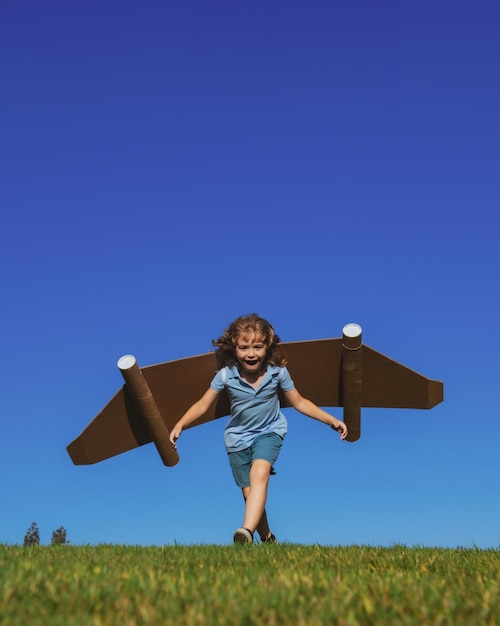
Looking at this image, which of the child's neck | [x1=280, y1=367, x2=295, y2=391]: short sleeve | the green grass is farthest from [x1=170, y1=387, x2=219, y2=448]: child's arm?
the green grass

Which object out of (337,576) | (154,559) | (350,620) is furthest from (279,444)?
(350,620)

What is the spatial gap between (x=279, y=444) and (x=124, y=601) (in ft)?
12.0

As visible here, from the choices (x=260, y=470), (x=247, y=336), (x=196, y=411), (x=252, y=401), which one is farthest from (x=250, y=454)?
(x=247, y=336)

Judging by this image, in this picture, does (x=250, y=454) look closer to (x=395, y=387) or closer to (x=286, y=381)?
(x=286, y=381)

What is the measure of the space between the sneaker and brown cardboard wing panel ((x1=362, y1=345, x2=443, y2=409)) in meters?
2.23

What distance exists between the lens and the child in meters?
6.56

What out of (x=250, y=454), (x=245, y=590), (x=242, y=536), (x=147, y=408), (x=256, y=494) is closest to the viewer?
(x=245, y=590)

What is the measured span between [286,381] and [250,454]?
763 millimetres

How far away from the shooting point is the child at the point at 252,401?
6.56 metres

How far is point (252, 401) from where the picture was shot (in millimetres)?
6613

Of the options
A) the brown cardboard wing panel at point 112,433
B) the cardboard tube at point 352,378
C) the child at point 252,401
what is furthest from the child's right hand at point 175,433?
the cardboard tube at point 352,378

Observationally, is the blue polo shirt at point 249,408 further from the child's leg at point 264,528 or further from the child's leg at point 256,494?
the child's leg at point 264,528

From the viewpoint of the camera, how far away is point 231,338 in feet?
22.4

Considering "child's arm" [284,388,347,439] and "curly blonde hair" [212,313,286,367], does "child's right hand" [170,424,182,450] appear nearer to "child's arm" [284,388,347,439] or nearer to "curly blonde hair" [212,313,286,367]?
"curly blonde hair" [212,313,286,367]
